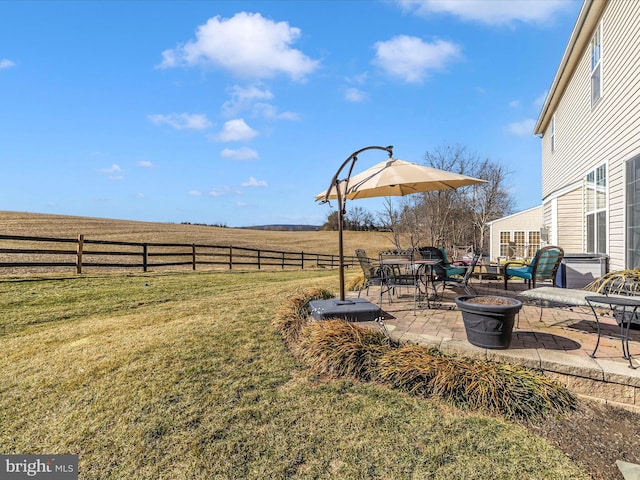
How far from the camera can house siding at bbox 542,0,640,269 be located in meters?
5.04

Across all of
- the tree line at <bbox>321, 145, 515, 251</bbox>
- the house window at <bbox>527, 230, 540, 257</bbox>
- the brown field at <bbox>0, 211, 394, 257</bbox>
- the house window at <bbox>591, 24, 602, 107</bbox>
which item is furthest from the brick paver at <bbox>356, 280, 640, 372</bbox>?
Result: the brown field at <bbox>0, 211, 394, 257</bbox>

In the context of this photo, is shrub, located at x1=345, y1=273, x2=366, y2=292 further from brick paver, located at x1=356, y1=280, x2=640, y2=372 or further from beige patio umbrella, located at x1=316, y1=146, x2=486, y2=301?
beige patio umbrella, located at x1=316, y1=146, x2=486, y2=301

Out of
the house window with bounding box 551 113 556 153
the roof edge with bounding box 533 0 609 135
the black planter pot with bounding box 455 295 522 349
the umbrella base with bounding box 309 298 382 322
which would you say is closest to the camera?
the black planter pot with bounding box 455 295 522 349

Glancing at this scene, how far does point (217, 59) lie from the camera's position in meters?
8.41

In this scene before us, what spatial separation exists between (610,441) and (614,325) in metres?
2.25

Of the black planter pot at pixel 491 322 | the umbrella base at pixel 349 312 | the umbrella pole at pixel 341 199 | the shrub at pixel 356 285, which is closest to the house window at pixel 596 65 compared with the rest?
the umbrella pole at pixel 341 199

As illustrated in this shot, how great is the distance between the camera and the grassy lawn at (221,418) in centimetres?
212

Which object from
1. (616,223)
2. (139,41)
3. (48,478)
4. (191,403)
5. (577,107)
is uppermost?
(139,41)

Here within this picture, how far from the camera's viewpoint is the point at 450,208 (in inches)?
715

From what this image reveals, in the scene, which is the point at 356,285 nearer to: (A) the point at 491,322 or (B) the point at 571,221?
(A) the point at 491,322

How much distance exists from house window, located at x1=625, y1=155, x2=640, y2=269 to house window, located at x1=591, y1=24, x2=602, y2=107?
2.33 meters

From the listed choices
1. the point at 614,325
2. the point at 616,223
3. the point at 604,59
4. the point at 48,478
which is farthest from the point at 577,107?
the point at 48,478

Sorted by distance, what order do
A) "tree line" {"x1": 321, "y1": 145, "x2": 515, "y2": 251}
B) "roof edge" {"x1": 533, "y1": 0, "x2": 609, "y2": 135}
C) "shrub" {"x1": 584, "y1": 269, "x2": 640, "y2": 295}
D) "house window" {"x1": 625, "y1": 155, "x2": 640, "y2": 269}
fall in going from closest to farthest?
"shrub" {"x1": 584, "y1": 269, "x2": 640, "y2": 295} → "house window" {"x1": 625, "y1": 155, "x2": 640, "y2": 269} → "roof edge" {"x1": 533, "y1": 0, "x2": 609, "y2": 135} → "tree line" {"x1": 321, "y1": 145, "x2": 515, "y2": 251}

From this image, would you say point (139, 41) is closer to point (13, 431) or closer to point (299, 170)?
point (13, 431)
